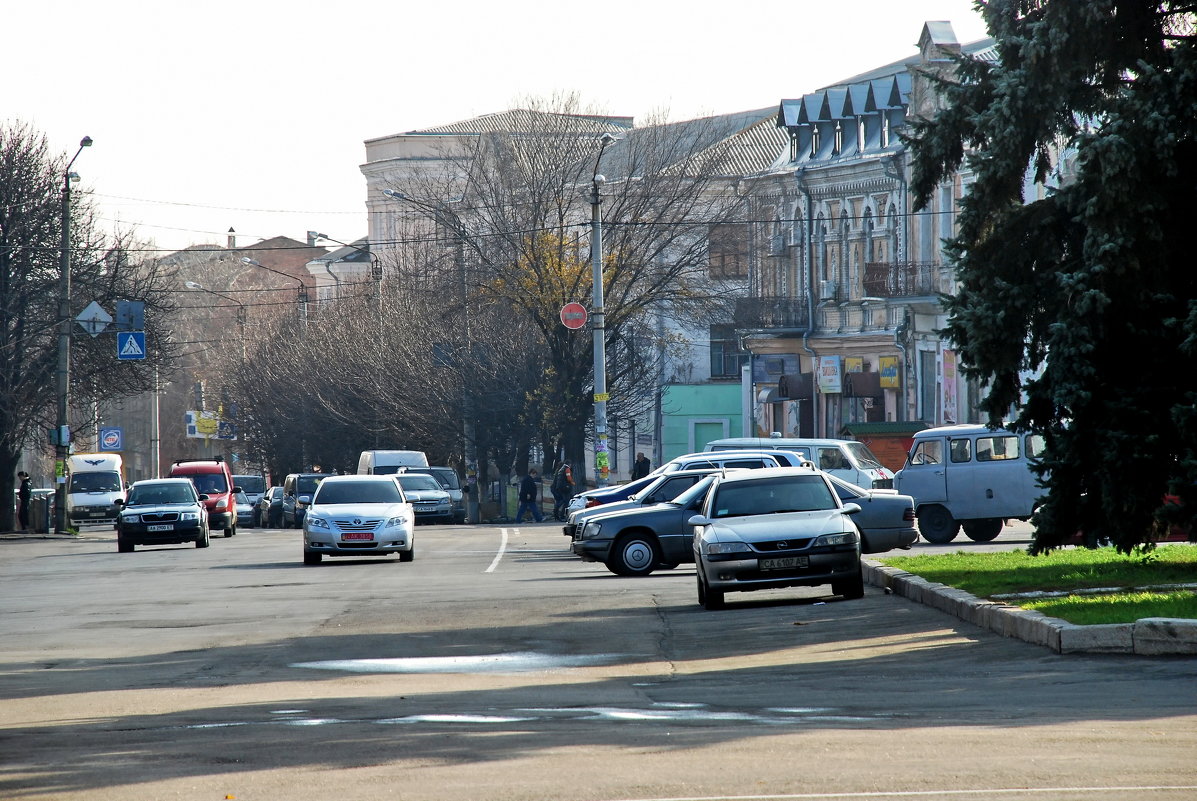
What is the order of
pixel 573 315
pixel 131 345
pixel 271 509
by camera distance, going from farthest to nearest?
pixel 271 509 < pixel 131 345 < pixel 573 315

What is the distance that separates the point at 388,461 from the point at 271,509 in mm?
8273

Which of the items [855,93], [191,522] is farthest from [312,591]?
[855,93]

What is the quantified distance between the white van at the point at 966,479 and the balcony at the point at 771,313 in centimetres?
2707

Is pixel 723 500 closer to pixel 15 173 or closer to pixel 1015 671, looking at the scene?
pixel 1015 671

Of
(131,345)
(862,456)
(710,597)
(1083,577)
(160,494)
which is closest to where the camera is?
(1083,577)

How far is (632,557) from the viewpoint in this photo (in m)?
24.1

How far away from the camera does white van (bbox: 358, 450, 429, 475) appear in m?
50.5

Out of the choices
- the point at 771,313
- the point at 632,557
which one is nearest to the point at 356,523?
the point at 632,557

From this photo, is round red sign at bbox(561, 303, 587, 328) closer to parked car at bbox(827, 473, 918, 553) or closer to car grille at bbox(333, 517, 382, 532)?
car grille at bbox(333, 517, 382, 532)

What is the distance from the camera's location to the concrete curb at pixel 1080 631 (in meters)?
11.8

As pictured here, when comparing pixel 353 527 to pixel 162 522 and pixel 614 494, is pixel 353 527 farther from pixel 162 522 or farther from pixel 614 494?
pixel 162 522

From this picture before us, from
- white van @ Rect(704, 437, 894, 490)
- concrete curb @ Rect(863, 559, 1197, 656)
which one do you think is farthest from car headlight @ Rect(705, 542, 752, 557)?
white van @ Rect(704, 437, 894, 490)

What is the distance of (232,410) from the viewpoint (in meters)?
79.9

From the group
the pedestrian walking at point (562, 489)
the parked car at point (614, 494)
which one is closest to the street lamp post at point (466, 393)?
the pedestrian walking at point (562, 489)
